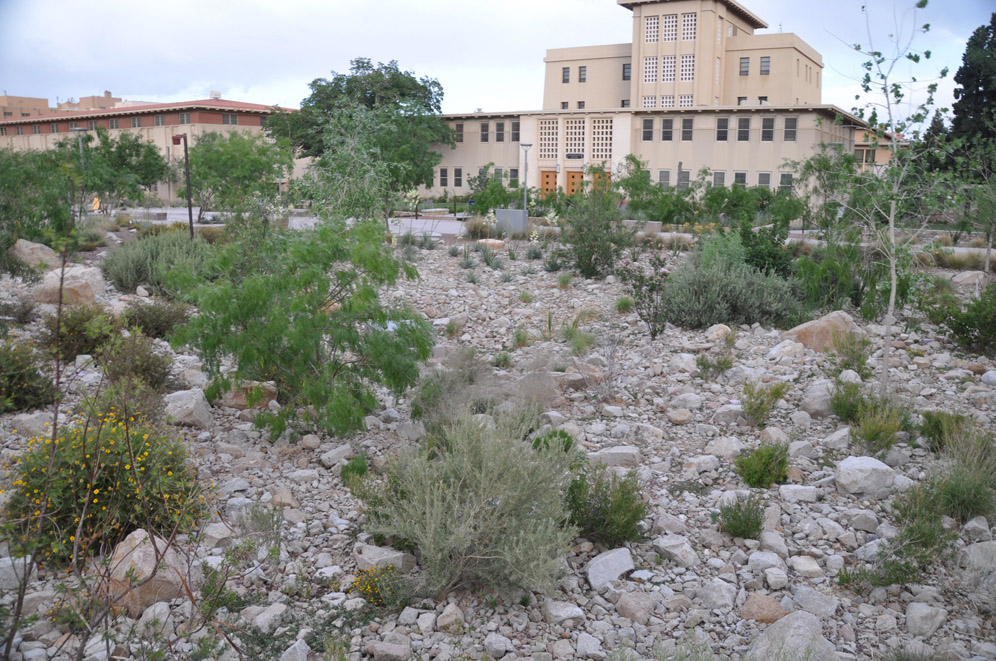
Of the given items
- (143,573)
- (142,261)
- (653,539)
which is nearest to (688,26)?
(142,261)

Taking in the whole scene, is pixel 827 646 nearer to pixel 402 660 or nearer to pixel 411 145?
pixel 402 660

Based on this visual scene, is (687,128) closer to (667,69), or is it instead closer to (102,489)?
(667,69)

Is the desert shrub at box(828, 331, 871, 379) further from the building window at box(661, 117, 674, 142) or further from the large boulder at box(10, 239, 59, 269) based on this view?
the building window at box(661, 117, 674, 142)

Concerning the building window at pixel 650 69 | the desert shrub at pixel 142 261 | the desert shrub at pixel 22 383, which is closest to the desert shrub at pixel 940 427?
the desert shrub at pixel 22 383

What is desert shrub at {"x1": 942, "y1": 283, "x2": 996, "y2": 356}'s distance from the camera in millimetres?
9203

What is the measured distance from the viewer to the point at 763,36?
4978cm

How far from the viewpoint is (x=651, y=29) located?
49.3m

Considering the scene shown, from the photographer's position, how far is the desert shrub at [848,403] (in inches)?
281

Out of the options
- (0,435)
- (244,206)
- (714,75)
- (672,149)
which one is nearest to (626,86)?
(714,75)

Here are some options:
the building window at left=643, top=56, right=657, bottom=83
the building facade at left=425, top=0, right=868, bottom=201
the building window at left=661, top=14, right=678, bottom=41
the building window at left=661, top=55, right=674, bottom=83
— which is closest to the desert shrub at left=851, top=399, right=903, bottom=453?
the building facade at left=425, top=0, right=868, bottom=201

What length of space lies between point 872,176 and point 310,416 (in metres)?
5.91

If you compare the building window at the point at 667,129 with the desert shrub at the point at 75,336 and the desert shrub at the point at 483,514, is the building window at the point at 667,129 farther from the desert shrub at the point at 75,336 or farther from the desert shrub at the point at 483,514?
the desert shrub at the point at 483,514

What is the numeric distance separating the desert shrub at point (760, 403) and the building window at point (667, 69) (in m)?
45.0

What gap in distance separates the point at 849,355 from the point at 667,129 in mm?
35241
